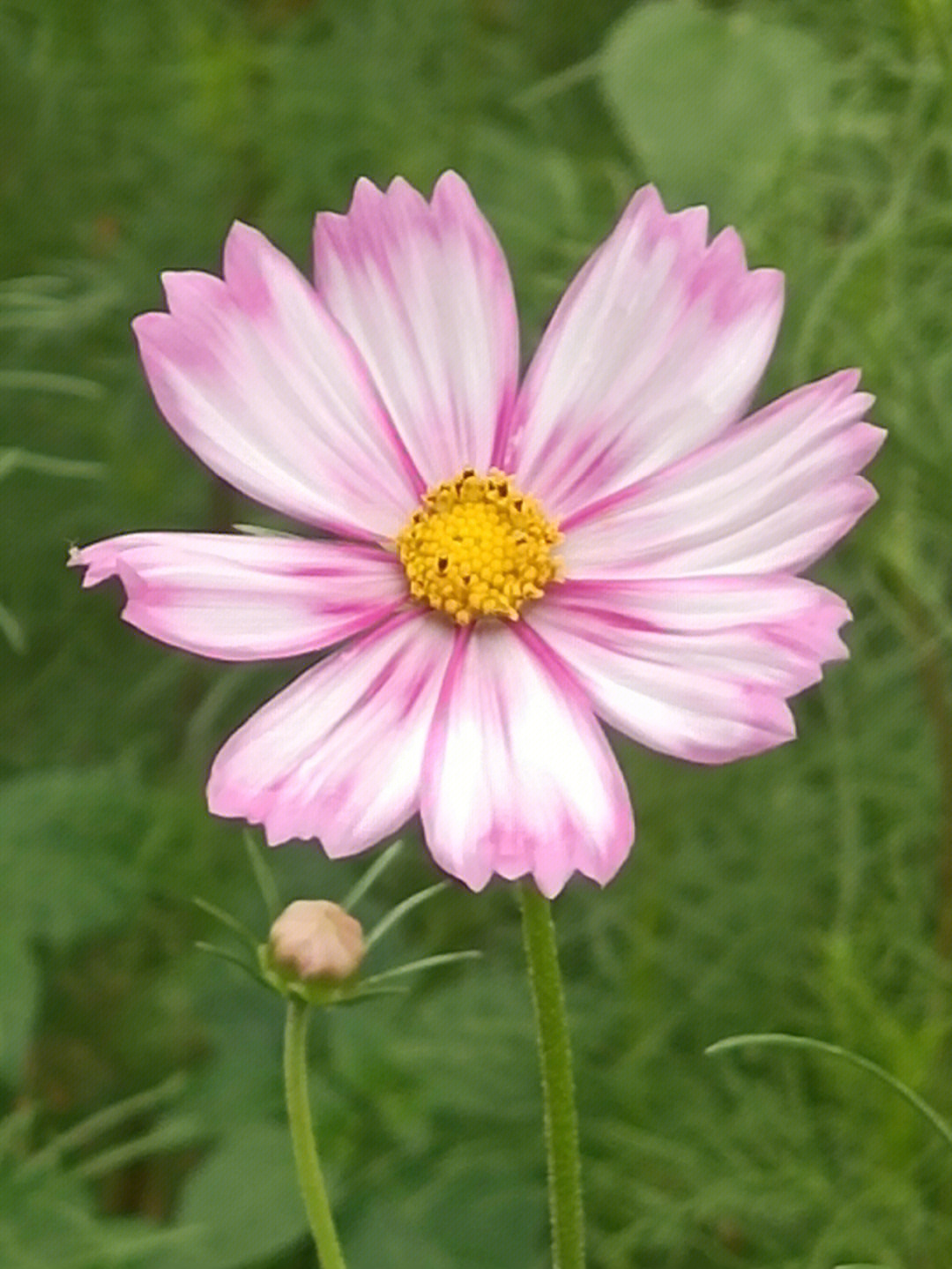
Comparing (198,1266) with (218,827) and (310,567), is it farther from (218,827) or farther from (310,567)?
(310,567)

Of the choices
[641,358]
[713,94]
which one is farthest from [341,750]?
[713,94]

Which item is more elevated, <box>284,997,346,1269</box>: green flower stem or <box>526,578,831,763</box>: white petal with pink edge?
<box>526,578,831,763</box>: white petal with pink edge

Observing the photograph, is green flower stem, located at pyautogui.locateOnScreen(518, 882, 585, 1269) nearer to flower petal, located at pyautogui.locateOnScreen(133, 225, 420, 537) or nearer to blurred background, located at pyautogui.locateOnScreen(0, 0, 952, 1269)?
flower petal, located at pyautogui.locateOnScreen(133, 225, 420, 537)

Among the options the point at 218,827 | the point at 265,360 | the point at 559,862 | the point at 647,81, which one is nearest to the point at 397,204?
the point at 265,360

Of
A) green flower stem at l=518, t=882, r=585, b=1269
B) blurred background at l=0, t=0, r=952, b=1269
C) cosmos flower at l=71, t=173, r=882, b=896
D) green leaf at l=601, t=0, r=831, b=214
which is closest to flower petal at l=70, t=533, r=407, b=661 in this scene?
cosmos flower at l=71, t=173, r=882, b=896

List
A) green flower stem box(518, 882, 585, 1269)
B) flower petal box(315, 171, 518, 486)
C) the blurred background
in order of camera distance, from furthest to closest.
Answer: the blurred background < flower petal box(315, 171, 518, 486) < green flower stem box(518, 882, 585, 1269)

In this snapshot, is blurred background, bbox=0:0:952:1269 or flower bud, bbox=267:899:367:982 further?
blurred background, bbox=0:0:952:1269

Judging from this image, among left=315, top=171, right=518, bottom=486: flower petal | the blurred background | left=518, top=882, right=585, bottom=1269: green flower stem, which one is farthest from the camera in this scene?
the blurred background
